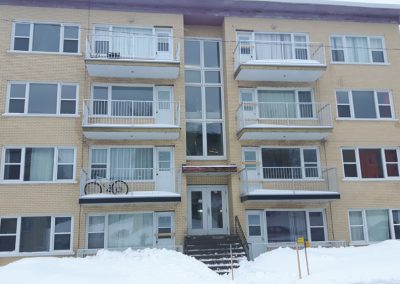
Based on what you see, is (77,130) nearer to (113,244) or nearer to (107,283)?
(113,244)

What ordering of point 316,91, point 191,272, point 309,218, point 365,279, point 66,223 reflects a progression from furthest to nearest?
point 316,91 → point 309,218 → point 66,223 → point 191,272 → point 365,279

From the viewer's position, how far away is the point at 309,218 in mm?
20266

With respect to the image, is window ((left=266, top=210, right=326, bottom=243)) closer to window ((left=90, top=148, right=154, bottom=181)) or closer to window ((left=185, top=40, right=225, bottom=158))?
window ((left=185, top=40, right=225, bottom=158))

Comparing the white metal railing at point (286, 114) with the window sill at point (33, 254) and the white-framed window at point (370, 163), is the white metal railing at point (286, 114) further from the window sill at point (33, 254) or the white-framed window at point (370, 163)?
the window sill at point (33, 254)

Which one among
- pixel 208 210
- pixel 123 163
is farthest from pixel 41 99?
pixel 208 210

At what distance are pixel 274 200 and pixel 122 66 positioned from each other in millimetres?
9400

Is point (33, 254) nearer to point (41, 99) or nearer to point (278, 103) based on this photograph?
point (41, 99)

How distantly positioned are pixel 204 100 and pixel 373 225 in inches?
413

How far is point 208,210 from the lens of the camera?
20719 millimetres

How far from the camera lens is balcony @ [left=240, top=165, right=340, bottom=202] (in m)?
19.1


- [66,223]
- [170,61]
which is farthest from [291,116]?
[66,223]

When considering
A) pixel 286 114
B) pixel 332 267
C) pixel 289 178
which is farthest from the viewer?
pixel 286 114

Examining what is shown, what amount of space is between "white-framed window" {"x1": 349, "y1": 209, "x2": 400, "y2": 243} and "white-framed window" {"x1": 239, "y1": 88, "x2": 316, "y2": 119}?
547 centimetres

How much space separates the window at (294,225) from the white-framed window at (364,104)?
550 cm
